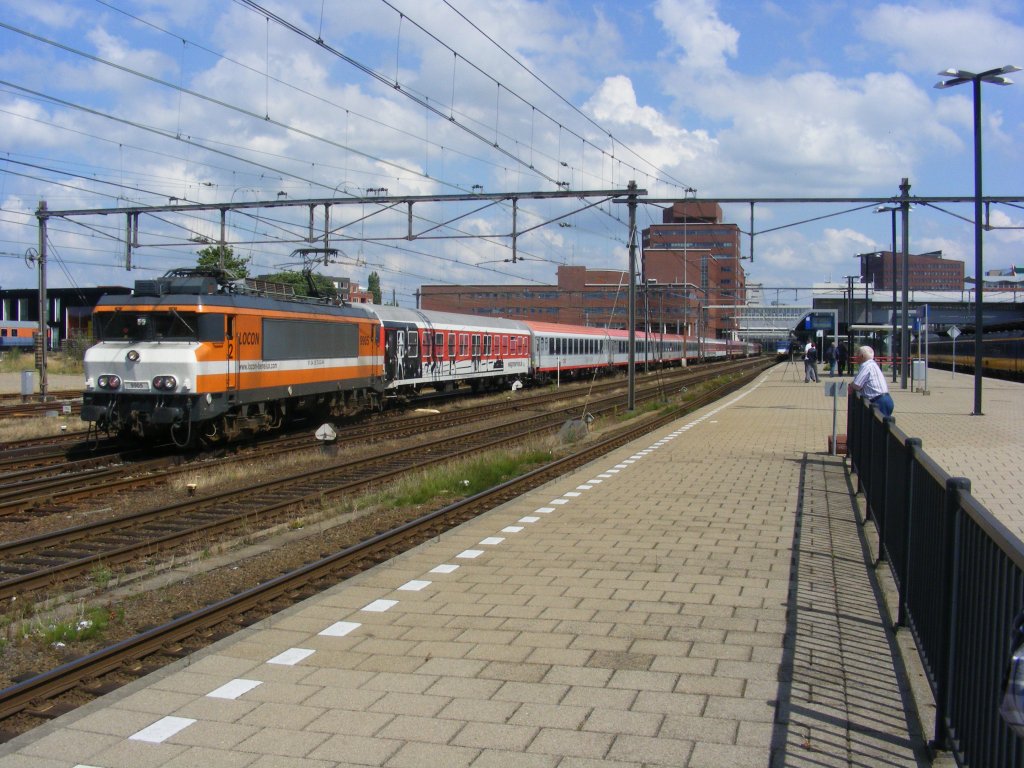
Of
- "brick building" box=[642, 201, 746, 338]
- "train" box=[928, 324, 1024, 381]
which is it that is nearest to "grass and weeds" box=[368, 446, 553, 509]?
"train" box=[928, 324, 1024, 381]

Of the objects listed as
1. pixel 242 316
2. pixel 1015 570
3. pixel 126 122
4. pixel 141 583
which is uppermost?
pixel 126 122

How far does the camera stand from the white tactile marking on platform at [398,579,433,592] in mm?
7206

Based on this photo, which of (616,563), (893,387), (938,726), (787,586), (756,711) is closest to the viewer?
(938,726)

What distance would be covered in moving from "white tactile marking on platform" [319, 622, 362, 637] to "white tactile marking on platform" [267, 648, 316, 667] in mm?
317

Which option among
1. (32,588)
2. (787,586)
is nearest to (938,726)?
(787,586)

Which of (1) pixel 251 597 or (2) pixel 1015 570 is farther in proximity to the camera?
(1) pixel 251 597

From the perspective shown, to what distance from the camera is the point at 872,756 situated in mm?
4156

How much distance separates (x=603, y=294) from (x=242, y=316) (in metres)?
88.7

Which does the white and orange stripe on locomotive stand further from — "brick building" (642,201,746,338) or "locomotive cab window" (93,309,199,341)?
"brick building" (642,201,746,338)

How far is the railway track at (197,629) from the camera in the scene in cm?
529

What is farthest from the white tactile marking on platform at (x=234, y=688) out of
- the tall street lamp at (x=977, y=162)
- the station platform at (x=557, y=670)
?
the tall street lamp at (x=977, y=162)

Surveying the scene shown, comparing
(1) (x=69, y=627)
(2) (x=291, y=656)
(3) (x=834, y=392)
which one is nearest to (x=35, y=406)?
(3) (x=834, y=392)

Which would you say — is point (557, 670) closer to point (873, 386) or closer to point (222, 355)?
point (873, 386)

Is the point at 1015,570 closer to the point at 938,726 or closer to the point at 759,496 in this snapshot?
the point at 938,726
